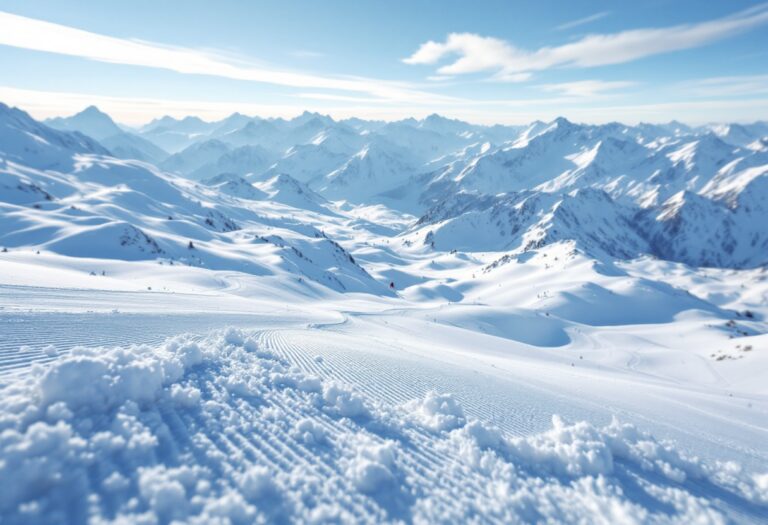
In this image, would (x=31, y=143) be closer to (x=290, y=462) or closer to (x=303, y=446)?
(x=303, y=446)

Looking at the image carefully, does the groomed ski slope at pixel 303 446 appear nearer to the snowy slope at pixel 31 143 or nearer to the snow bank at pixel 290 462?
the snow bank at pixel 290 462

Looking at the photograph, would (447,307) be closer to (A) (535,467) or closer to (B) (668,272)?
(A) (535,467)

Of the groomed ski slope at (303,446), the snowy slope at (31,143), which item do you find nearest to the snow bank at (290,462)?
the groomed ski slope at (303,446)

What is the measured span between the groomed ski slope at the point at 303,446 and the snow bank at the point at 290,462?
0.8 inches

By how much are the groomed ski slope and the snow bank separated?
0.07 feet

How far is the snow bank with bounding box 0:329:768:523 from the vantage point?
13.0ft

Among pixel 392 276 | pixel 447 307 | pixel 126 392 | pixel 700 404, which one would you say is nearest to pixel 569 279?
pixel 447 307

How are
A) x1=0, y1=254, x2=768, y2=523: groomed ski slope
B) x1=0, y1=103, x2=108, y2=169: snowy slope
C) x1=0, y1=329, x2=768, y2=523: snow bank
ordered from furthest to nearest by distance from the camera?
x1=0, y1=103, x2=108, y2=169: snowy slope, x1=0, y1=254, x2=768, y2=523: groomed ski slope, x1=0, y1=329, x2=768, y2=523: snow bank

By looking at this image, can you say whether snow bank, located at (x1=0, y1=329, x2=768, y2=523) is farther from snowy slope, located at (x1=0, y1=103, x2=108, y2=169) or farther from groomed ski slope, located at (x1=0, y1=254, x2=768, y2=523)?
snowy slope, located at (x1=0, y1=103, x2=108, y2=169)

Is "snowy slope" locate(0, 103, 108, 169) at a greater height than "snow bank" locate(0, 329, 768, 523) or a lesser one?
greater

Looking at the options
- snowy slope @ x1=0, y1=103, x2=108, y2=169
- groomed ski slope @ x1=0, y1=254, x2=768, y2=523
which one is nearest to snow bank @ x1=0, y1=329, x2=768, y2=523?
groomed ski slope @ x1=0, y1=254, x2=768, y2=523

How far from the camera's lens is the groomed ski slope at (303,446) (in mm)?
4074

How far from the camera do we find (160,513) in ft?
12.4

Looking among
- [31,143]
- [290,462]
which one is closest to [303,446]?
[290,462]
